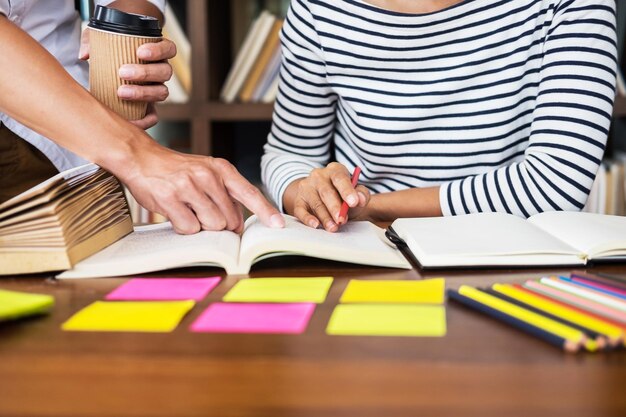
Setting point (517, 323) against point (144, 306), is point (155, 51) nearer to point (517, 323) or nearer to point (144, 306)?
point (144, 306)

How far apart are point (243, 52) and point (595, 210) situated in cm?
118

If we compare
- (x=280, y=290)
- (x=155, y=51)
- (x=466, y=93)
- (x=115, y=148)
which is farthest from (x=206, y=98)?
(x=280, y=290)

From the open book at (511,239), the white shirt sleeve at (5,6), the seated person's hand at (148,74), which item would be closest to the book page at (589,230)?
the open book at (511,239)

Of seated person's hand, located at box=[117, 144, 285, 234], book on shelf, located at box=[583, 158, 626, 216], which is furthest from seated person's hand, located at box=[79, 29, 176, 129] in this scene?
book on shelf, located at box=[583, 158, 626, 216]

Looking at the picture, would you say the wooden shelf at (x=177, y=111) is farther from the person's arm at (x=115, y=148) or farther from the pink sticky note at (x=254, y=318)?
the pink sticky note at (x=254, y=318)

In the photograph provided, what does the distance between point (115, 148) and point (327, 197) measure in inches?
11.7

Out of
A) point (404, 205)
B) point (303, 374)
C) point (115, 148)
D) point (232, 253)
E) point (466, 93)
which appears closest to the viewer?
point (303, 374)

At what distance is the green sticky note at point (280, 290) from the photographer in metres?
0.67

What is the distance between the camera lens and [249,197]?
0.93 metres

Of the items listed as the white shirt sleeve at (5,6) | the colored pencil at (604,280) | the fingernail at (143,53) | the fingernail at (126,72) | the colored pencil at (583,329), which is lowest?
the colored pencil at (604,280)

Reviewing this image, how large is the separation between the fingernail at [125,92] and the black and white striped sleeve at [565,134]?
1.78 ft

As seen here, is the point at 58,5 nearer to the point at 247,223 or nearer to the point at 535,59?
the point at 247,223

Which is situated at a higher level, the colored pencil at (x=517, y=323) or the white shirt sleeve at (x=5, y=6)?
the white shirt sleeve at (x=5, y=6)

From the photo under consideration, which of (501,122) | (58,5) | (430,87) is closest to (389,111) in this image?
(430,87)
